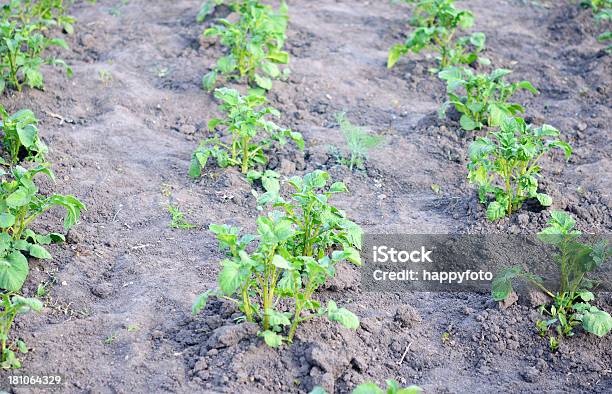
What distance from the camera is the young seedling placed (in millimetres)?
4176

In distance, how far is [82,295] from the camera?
4.31 metres

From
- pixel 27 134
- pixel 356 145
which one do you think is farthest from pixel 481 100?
pixel 27 134

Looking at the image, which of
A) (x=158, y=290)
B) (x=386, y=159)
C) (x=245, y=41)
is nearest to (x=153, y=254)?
(x=158, y=290)

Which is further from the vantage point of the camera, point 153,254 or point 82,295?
point 153,254

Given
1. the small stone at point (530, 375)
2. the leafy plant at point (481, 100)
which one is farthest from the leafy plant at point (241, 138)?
the small stone at point (530, 375)

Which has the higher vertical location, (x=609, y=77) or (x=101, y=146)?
(x=609, y=77)

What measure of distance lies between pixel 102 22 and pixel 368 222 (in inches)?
158

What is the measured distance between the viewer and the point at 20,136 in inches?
197

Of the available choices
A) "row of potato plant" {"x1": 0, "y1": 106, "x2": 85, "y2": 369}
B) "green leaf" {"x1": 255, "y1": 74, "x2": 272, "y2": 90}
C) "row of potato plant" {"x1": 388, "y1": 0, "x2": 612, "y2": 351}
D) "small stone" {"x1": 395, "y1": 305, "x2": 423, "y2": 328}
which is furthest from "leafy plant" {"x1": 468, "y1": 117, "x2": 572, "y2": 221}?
"row of potato plant" {"x1": 0, "y1": 106, "x2": 85, "y2": 369}

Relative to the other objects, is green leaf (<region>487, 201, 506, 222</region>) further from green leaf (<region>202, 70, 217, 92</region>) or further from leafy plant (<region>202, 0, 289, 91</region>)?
green leaf (<region>202, 70, 217, 92</region>)

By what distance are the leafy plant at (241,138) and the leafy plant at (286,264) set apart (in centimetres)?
108

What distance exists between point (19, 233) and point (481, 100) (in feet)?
11.0

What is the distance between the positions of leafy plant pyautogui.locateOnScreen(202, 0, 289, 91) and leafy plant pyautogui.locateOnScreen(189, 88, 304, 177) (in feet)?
2.70

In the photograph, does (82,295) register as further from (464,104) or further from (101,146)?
(464,104)
